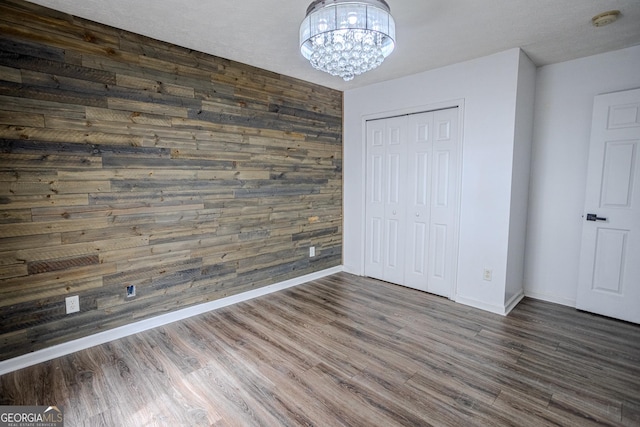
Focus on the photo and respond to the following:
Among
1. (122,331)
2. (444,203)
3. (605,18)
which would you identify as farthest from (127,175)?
(605,18)

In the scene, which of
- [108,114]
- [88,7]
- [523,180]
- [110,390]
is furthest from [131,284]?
[523,180]

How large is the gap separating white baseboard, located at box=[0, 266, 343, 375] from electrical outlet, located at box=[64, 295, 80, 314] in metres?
0.24

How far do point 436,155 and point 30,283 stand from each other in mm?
3803

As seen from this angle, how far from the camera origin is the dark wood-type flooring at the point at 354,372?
1.80 meters

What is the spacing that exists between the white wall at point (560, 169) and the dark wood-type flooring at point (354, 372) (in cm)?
45

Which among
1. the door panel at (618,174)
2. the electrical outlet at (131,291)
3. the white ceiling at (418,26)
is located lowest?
the electrical outlet at (131,291)

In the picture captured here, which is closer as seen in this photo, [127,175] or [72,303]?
[72,303]

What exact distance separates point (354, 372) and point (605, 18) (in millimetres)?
3126

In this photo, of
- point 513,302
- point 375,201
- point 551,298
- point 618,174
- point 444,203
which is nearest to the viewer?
point 618,174

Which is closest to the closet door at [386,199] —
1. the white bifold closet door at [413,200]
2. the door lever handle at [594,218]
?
the white bifold closet door at [413,200]

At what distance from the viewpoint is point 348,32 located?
1724 millimetres

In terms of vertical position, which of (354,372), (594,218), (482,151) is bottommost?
(354,372)

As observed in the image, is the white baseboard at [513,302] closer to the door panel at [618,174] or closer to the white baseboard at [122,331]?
the door panel at [618,174]

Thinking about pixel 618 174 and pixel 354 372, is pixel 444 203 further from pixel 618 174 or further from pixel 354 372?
pixel 354 372
